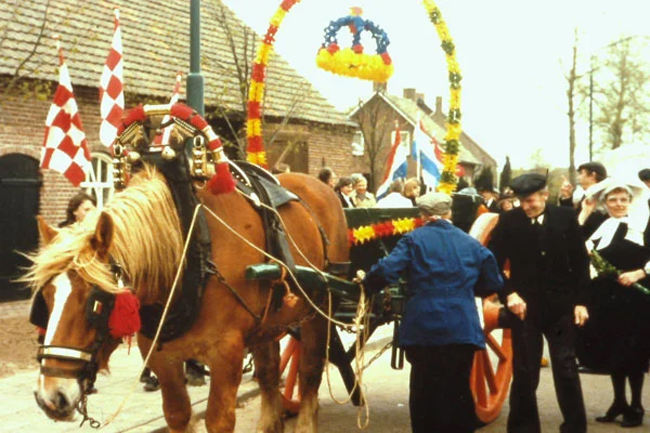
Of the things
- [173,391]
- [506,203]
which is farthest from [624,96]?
[173,391]

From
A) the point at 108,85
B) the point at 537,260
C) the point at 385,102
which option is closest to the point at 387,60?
the point at 537,260

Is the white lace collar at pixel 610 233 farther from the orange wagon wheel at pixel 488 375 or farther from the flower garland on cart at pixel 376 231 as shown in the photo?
the flower garland on cart at pixel 376 231

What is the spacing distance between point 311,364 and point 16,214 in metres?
9.25

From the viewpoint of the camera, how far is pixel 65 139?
9.03 meters

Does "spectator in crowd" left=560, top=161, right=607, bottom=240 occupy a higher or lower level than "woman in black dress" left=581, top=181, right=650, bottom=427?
higher

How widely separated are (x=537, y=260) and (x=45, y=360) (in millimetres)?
3557

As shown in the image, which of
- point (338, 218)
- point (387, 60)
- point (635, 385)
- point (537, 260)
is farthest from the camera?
point (387, 60)

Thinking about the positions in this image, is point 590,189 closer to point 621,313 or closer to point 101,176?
point 621,313

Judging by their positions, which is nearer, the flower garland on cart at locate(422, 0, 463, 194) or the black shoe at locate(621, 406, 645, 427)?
the black shoe at locate(621, 406, 645, 427)

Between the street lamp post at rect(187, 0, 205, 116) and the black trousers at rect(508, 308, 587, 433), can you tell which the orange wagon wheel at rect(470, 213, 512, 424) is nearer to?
the black trousers at rect(508, 308, 587, 433)

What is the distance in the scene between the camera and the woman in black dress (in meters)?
7.07

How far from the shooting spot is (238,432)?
22.6 ft

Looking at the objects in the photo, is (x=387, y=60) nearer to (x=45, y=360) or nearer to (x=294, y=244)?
(x=294, y=244)

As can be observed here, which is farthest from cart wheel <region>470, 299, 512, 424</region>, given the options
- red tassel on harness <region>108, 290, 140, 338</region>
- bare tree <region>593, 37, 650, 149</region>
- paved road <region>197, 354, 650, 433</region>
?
bare tree <region>593, 37, 650, 149</region>
